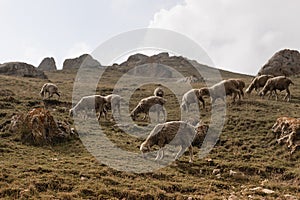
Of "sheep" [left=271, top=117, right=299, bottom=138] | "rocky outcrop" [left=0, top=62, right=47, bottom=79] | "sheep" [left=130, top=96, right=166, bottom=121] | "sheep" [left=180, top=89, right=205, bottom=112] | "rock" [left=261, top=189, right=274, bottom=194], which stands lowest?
"rock" [left=261, top=189, right=274, bottom=194]

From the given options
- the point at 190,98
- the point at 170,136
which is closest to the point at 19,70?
the point at 190,98

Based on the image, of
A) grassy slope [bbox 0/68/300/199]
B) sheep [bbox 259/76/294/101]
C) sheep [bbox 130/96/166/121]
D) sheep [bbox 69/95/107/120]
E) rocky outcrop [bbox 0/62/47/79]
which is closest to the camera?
grassy slope [bbox 0/68/300/199]

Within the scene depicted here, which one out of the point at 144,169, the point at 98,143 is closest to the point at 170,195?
the point at 144,169

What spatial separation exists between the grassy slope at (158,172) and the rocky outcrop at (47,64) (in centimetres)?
11719

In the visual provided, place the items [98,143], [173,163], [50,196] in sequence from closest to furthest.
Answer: [50,196], [173,163], [98,143]

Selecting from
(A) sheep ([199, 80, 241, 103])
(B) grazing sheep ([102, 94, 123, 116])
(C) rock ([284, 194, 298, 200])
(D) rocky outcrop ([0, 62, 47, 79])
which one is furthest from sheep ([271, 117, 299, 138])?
(D) rocky outcrop ([0, 62, 47, 79])

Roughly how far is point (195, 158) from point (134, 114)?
36.8 feet

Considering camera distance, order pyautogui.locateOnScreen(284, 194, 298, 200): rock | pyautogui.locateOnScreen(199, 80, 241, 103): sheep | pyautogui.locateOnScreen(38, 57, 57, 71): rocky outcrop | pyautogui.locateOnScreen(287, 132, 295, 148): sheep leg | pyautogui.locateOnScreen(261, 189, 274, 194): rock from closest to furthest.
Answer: pyautogui.locateOnScreen(284, 194, 298, 200): rock, pyautogui.locateOnScreen(261, 189, 274, 194): rock, pyautogui.locateOnScreen(287, 132, 295, 148): sheep leg, pyautogui.locateOnScreen(199, 80, 241, 103): sheep, pyautogui.locateOnScreen(38, 57, 57, 71): rocky outcrop

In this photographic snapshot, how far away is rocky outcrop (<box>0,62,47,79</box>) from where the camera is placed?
71619 millimetres

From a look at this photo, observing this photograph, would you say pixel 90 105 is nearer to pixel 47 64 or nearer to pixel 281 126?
pixel 281 126

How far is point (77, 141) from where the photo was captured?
2139cm

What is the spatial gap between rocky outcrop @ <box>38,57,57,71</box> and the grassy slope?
117195 mm

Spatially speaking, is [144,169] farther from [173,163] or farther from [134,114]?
[134,114]

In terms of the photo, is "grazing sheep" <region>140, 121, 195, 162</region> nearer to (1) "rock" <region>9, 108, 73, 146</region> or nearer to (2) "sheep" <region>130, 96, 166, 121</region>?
(1) "rock" <region>9, 108, 73, 146</region>
